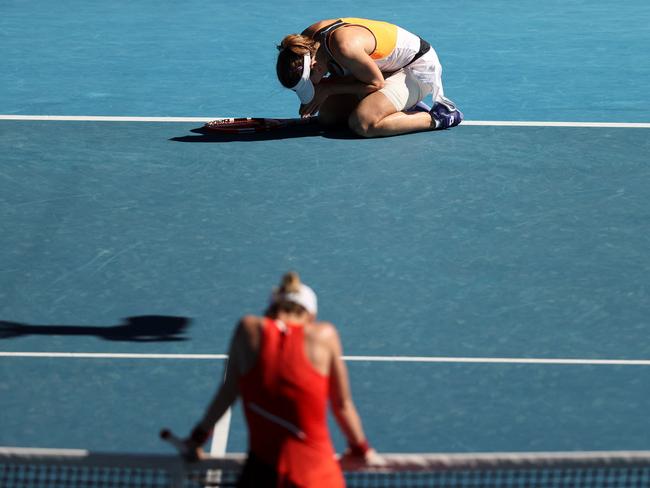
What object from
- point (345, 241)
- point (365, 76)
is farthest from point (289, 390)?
point (365, 76)

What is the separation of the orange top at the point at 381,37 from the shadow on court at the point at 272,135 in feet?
2.30

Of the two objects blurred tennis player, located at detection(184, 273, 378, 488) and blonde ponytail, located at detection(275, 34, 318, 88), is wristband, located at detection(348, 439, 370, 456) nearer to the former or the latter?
blurred tennis player, located at detection(184, 273, 378, 488)

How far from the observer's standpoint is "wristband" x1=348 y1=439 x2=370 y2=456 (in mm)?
3705

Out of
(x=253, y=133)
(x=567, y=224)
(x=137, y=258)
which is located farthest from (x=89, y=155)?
(x=567, y=224)

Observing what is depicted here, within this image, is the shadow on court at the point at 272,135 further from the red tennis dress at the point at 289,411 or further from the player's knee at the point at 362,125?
the red tennis dress at the point at 289,411

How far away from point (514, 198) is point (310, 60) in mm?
1814

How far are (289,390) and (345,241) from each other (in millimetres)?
4019

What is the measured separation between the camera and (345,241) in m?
7.58

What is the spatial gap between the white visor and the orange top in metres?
0.60

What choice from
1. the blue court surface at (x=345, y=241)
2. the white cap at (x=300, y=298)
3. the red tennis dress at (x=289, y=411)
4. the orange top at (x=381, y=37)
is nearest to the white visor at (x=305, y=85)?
the blue court surface at (x=345, y=241)

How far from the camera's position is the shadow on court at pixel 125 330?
20.8 feet

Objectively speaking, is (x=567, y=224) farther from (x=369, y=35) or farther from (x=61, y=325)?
(x=61, y=325)

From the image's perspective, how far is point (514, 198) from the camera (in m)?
8.28

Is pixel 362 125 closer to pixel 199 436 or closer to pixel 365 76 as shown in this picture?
pixel 365 76
